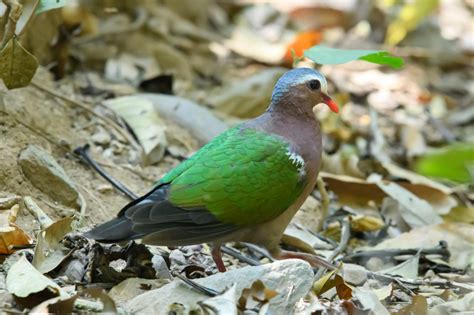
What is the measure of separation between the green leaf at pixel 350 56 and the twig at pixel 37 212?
1415mm

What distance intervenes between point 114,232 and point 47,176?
39.4 inches

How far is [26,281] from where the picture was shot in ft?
9.52

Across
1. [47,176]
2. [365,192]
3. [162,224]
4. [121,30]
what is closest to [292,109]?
[162,224]

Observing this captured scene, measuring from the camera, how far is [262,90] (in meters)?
6.19

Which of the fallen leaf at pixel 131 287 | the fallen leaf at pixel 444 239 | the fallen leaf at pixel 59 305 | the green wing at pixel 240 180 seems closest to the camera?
the fallen leaf at pixel 59 305

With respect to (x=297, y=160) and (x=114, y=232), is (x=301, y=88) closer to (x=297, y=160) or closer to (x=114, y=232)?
(x=297, y=160)

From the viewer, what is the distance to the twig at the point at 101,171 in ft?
14.4

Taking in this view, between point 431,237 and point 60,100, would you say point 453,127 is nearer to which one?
point 431,237

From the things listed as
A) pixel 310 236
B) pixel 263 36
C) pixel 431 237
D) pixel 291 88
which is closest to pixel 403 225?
pixel 431 237

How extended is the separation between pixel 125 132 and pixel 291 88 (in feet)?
4.74

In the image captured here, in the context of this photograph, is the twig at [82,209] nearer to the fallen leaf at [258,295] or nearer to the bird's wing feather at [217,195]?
the bird's wing feather at [217,195]

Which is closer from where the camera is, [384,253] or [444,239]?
[384,253]

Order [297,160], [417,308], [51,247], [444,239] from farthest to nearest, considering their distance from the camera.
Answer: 1. [444,239]
2. [297,160]
3. [51,247]
4. [417,308]

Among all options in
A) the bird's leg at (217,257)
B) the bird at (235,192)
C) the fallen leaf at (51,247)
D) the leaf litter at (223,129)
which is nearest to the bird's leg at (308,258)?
the bird at (235,192)
